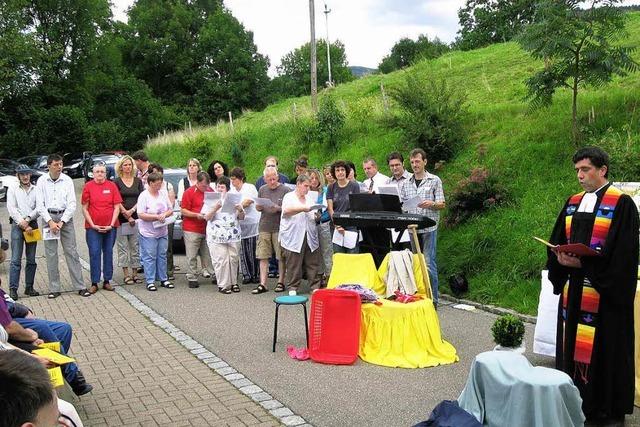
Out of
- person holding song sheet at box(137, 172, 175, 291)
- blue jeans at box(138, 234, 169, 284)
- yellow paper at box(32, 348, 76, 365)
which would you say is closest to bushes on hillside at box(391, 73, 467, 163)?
person holding song sheet at box(137, 172, 175, 291)

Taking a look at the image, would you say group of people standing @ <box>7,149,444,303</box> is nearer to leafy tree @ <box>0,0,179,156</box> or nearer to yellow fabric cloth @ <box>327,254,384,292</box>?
yellow fabric cloth @ <box>327,254,384,292</box>

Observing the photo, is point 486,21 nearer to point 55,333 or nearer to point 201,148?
point 201,148

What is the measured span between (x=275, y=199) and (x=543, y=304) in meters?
5.19

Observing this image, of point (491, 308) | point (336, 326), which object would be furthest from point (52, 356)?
point (491, 308)

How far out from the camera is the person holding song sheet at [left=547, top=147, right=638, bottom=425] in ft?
16.5

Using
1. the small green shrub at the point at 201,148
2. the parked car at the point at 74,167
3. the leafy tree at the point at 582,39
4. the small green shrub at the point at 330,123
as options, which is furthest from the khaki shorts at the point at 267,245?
the parked car at the point at 74,167

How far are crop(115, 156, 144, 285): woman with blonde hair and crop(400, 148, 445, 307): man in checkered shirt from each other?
4.91 metres

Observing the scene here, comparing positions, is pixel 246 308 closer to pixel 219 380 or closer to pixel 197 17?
pixel 219 380

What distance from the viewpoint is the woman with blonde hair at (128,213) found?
11133 millimetres

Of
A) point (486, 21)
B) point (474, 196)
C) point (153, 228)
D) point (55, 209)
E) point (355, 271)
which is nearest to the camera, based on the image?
point (355, 271)

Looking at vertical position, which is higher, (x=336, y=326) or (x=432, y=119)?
(x=432, y=119)

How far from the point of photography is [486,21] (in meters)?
60.0

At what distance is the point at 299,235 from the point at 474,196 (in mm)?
3461

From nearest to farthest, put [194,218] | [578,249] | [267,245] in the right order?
[578,249] → [267,245] → [194,218]
